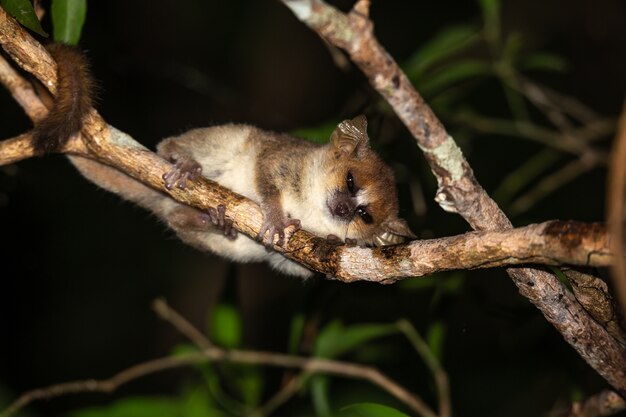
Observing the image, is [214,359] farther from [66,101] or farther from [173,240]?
[173,240]

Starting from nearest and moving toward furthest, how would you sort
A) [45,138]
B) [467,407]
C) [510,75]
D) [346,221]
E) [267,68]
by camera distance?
[45,138]
[346,221]
[510,75]
[467,407]
[267,68]

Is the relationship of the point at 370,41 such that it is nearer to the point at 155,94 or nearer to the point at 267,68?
the point at 267,68

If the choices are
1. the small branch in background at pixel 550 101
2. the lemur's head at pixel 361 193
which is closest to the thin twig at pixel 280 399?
the lemur's head at pixel 361 193

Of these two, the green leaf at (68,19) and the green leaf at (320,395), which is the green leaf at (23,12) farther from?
the green leaf at (320,395)

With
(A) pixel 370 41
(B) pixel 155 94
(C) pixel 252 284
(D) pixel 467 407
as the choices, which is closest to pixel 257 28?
(B) pixel 155 94

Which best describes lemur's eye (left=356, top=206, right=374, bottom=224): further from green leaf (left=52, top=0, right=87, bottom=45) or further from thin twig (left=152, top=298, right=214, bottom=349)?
green leaf (left=52, top=0, right=87, bottom=45)
